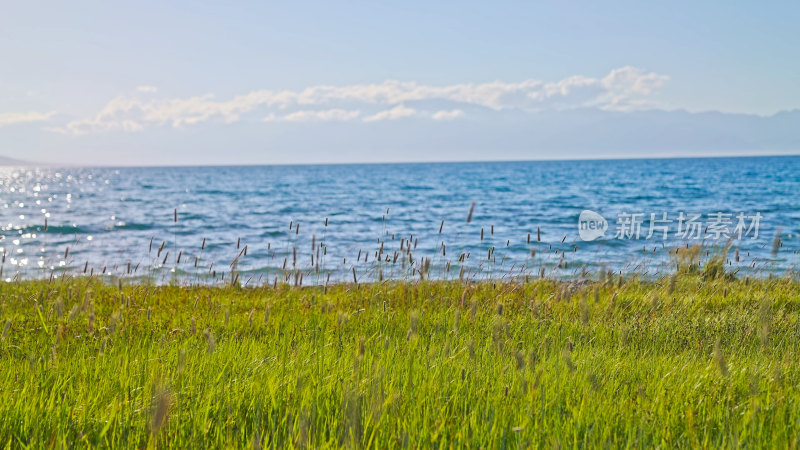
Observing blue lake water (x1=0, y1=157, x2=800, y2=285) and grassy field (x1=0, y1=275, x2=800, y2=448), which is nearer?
grassy field (x1=0, y1=275, x2=800, y2=448)

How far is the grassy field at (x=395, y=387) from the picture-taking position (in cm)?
310

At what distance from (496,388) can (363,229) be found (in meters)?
22.0

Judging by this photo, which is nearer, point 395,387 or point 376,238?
point 395,387

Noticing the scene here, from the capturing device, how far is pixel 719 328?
19.3ft

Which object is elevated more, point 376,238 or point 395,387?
point 395,387

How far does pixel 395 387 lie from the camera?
3.70 meters

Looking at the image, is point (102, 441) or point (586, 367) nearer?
point (102, 441)

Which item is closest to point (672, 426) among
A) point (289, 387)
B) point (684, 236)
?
point (289, 387)

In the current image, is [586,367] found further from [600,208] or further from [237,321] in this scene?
[600,208]

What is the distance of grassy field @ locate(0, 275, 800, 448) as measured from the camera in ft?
10.2

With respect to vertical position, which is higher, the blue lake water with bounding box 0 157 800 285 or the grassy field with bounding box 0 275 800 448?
the grassy field with bounding box 0 275 800 448

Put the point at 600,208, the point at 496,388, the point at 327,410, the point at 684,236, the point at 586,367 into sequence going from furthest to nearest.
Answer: the point at 600,208, the point at 684,236, the point at 586,367, the point at 496,388, the point at 327,410

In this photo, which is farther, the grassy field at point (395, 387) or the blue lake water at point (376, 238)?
the blue lake water at point (376, 238)

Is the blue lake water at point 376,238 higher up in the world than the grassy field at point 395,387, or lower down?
lower down
